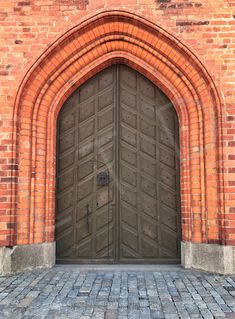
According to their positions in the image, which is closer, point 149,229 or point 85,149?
point 149,229

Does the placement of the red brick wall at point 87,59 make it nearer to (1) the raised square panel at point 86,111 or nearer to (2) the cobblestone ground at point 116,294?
(1) the raised square panel at point 86,111

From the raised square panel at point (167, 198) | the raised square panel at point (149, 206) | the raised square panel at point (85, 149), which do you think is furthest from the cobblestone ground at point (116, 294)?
the raised square panel at point (85, 149)

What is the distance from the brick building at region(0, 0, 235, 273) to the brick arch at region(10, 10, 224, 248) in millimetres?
15

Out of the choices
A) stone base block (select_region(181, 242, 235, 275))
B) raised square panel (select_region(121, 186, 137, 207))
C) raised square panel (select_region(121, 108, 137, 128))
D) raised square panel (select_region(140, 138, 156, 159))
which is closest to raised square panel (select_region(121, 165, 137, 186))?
raised square panel (select_region(121, 186, 137, 207))

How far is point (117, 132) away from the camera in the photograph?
453cm

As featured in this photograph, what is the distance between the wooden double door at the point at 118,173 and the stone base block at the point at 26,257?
11.0 inches

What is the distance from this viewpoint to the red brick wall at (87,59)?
3.95m

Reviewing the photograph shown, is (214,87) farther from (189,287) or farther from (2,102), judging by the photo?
(2,102)

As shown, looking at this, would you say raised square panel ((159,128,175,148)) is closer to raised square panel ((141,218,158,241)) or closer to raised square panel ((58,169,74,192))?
raised square panel ((141,218,158,241))

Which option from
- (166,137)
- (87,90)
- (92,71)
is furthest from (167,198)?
(92,71)

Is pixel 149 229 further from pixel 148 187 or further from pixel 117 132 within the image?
pixel 117 132

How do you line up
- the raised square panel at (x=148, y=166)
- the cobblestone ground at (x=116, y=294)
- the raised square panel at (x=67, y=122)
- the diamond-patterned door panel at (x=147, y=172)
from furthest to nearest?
the raised square panel at (x=67, y=122)
the raised square panel at (x=148, y=166)
the diamond-patterned door panel at (x=147, y=172)
the cobblestone ground at (x=116, y=294)

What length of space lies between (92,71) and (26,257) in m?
2.83

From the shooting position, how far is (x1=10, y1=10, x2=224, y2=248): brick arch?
13.1 ft
